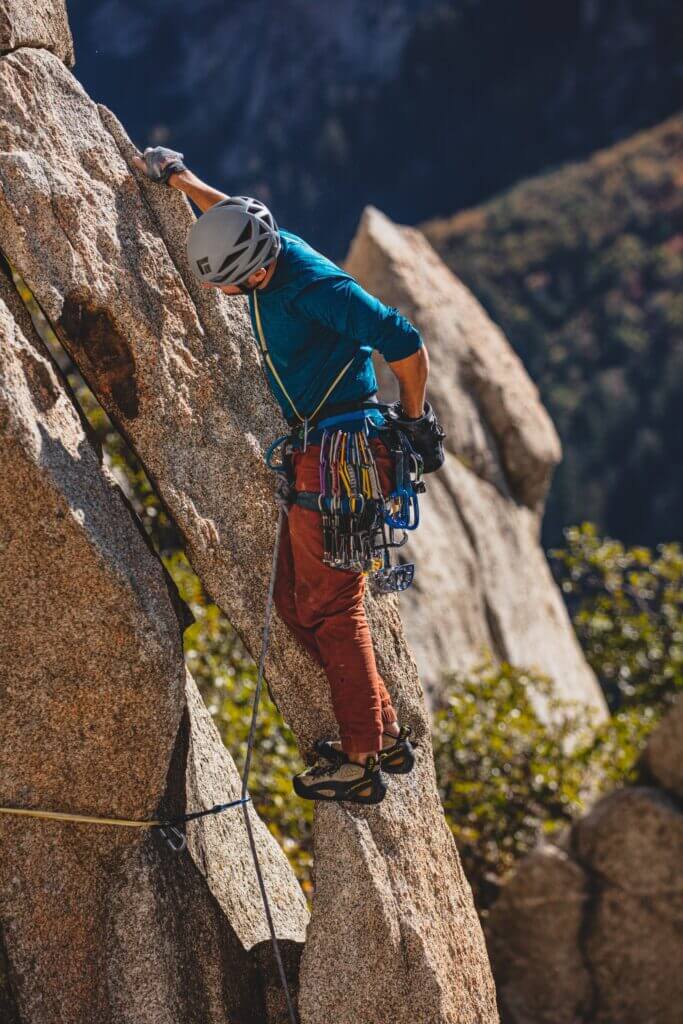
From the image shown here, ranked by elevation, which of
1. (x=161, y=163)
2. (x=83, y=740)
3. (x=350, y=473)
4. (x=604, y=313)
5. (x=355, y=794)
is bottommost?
(x=355, y=794)

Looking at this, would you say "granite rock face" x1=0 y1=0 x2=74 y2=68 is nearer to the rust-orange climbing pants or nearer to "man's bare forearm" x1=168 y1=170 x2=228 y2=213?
"man's bare forearm" x1=168 y1=170 x2=228 y2=213

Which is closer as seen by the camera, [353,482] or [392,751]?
[353,482]

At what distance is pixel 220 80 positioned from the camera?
84.6 m

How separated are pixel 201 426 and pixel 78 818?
2.16 metres

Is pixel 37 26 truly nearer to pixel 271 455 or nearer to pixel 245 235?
pixel 245 235

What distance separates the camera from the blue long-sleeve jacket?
17.2 ft

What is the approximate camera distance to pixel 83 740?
18.1ft

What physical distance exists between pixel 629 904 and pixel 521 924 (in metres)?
1.02

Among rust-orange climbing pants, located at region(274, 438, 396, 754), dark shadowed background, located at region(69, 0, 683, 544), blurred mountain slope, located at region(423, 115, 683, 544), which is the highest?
dark shadowed background, located at region(69, 0, 683, 544)

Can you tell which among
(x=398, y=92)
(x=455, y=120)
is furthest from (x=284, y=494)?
(x=398, y=92)

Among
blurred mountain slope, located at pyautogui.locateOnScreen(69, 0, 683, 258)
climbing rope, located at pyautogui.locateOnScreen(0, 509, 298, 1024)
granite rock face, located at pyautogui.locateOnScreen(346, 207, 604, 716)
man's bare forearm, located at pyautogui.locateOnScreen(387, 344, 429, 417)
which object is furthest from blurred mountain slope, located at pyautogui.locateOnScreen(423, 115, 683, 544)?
man's bare forearm, located at pyautogui.locateOnScreen(387, 344, 429, 417)

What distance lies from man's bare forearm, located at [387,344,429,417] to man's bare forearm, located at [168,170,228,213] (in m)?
1.41

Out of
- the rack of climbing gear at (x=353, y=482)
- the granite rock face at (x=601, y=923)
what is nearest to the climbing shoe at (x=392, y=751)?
the rack of climbing gear at (x=353, y=482)

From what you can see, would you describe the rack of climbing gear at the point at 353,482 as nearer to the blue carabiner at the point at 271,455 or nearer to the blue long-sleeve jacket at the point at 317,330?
the blue carabiner at the point at 271,455
